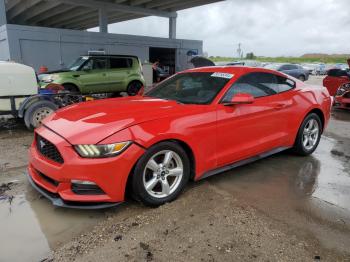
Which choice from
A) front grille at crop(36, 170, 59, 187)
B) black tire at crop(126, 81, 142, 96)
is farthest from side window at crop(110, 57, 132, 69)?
front grille at crop(36, 170, 59, 187)

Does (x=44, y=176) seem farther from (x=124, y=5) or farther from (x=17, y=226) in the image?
(x=124, y=5)

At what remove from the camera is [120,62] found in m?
13.2

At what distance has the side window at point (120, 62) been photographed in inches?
512

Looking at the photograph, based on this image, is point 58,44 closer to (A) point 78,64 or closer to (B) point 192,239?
(A) point 78,64

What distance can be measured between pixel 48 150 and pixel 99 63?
9928 mm

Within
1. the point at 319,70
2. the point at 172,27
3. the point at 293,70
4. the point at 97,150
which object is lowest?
the point at 319,70

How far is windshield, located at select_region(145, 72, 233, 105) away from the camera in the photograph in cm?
400

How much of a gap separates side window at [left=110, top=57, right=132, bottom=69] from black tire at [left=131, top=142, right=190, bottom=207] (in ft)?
33.6

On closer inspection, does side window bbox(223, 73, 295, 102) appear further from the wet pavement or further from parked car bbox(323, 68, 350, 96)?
parked car bbox(323, 68, 350, 96)

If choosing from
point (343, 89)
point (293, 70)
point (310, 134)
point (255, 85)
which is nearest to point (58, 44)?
point (343, 89)

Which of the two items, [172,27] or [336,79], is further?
[172,27]

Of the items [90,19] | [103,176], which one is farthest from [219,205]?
[90,19]

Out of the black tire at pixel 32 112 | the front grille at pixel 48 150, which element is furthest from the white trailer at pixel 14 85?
the front grille at pixel 48 150

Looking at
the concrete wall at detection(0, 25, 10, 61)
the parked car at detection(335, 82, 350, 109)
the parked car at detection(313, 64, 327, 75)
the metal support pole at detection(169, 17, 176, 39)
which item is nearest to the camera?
the parked car at detection(335, 82, 350, 109)
